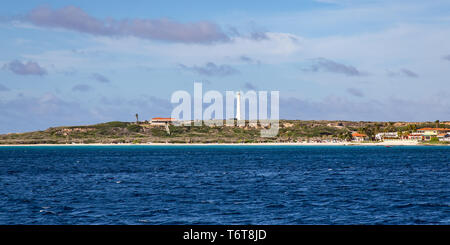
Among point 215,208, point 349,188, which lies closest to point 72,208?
point 215,208

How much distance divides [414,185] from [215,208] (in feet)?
106

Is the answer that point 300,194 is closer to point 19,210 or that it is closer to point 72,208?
point 72,208

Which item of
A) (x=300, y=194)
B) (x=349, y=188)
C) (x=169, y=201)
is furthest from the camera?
(x=349, y=188)

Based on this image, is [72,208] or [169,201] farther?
[169,201]

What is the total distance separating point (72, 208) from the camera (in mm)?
42938

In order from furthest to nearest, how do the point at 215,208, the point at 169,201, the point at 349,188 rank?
1. the point at 349,188
2. the point at 169,201
3. the point at 215,208

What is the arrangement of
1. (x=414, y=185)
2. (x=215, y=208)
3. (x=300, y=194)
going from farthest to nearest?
(x=414, y=185), (x=300, y=194), (x=215, y=208)

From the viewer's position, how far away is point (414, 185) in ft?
206
